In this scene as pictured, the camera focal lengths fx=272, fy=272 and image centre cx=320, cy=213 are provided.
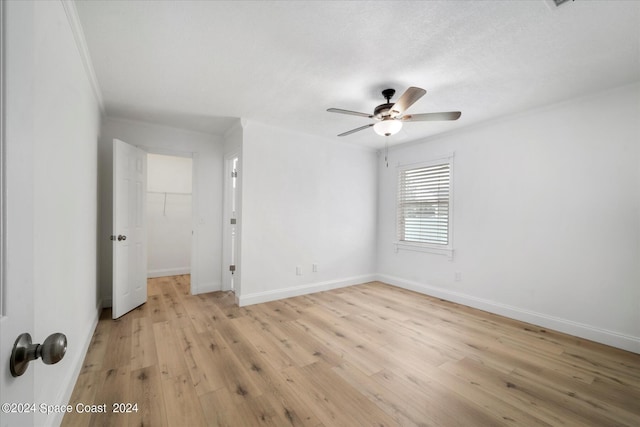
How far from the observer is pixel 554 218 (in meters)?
3.03

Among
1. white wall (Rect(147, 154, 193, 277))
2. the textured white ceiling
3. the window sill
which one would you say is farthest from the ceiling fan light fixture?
white wall (Rect(147, 154, 193, 277))

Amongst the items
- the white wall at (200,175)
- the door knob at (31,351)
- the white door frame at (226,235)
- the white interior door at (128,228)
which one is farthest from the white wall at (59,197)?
the white door frame at (226,235)

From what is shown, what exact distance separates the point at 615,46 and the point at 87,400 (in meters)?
4.45

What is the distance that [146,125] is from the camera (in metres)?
3.80

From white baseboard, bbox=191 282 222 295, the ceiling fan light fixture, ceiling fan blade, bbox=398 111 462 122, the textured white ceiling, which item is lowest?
white baseboard, bbox=191 282 222 295

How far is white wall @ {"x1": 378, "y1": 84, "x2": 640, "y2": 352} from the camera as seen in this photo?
260 cm

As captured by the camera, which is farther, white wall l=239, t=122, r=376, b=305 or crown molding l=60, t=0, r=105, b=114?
white wall l=239, t=122, r=376, b=305

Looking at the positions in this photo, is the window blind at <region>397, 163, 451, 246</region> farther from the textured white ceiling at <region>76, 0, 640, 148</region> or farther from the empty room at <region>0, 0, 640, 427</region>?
the textured white ceiling at <region>76, 0, 640, 148</region>

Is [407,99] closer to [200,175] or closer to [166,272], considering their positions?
[200,175]

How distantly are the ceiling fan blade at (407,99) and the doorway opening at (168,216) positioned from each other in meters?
4.03

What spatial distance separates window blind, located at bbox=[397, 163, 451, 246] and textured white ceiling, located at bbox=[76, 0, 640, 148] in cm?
125

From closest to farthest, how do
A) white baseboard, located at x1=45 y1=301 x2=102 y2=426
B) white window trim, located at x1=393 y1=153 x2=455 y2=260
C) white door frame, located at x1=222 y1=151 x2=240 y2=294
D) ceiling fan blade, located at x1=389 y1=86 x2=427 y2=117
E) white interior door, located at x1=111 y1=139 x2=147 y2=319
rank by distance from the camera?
white baseboard, located at x1=45 y1=301 x2=102 y2=426 < ceiling fan blade, located at x1=389 y1=86 x2=427 y2=117 < white interior door, located at x1=111 y1=139 x2=147 y2=319 < white window trim, located at x1=393 y1=153 x2=455 y2=260 < white door frame, located at x1=222 y1=151 x2=240 y2=294

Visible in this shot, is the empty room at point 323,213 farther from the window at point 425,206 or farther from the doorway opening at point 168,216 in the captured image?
the doorway opening at point 168,216

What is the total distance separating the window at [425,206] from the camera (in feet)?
13.5
